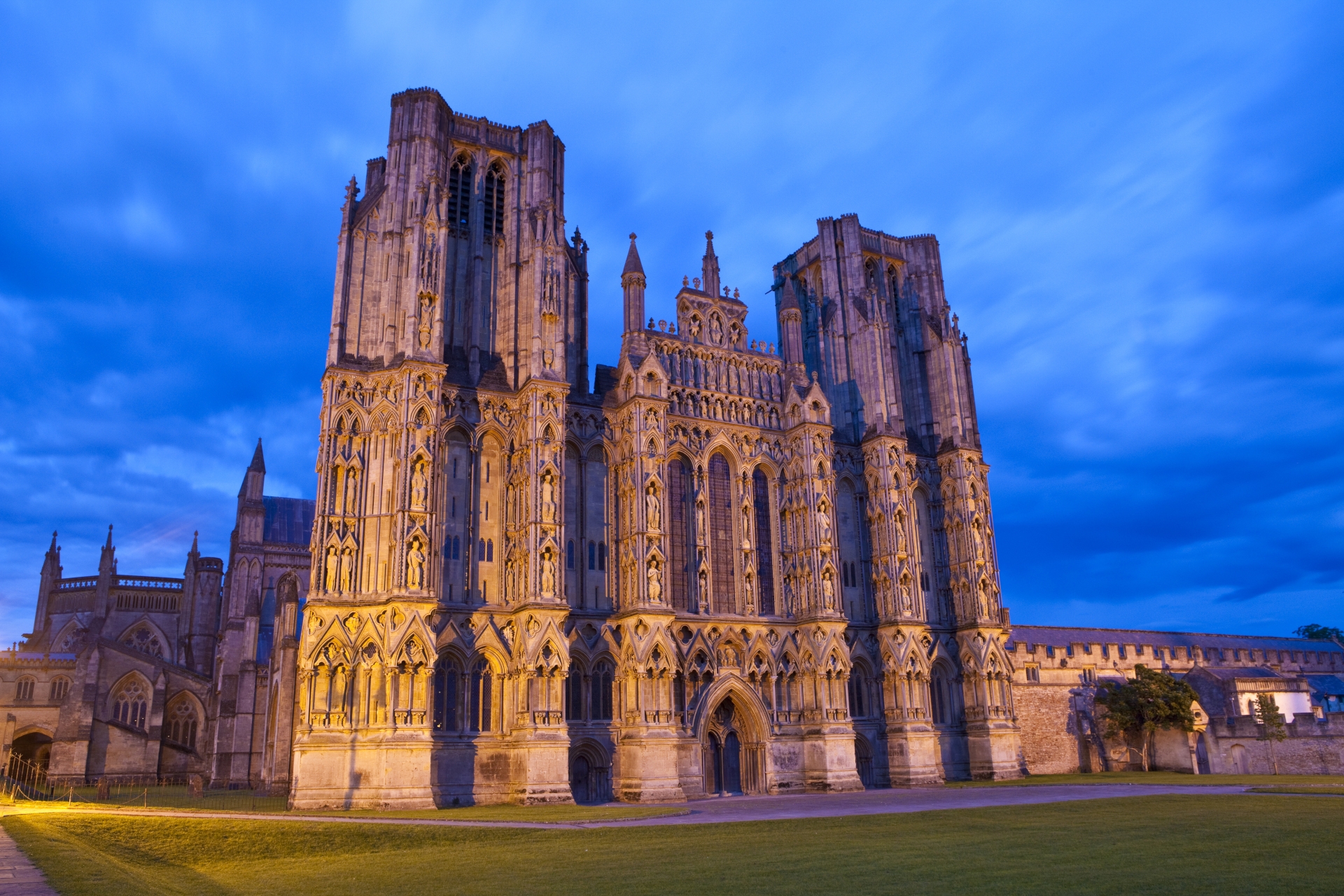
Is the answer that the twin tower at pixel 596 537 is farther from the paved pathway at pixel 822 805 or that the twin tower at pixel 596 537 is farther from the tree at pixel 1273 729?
the tree at pixel 1273 729

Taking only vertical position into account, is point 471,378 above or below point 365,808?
above

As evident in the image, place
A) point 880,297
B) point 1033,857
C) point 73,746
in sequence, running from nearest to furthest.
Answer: point 1033,857 < point 880,297 < point 73,746

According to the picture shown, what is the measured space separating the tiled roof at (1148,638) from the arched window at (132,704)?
62.7 meters

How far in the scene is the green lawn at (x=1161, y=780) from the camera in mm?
36750

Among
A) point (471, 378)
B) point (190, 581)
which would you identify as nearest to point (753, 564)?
point (471, 378)

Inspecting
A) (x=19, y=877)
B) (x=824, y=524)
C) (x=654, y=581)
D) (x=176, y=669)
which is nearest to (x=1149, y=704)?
(x=824, y=524)

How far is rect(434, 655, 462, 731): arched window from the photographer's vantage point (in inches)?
1454

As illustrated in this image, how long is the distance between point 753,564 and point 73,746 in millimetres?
49929

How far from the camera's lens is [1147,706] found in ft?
164

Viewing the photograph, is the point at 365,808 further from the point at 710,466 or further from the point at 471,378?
the point at 710,466

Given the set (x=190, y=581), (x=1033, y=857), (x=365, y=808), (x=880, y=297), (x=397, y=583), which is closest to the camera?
(x=1033, y=857)

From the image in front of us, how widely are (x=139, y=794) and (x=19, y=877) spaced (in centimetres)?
4351

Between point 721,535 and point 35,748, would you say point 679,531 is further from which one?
point 35,748

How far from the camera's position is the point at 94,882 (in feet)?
44.6
